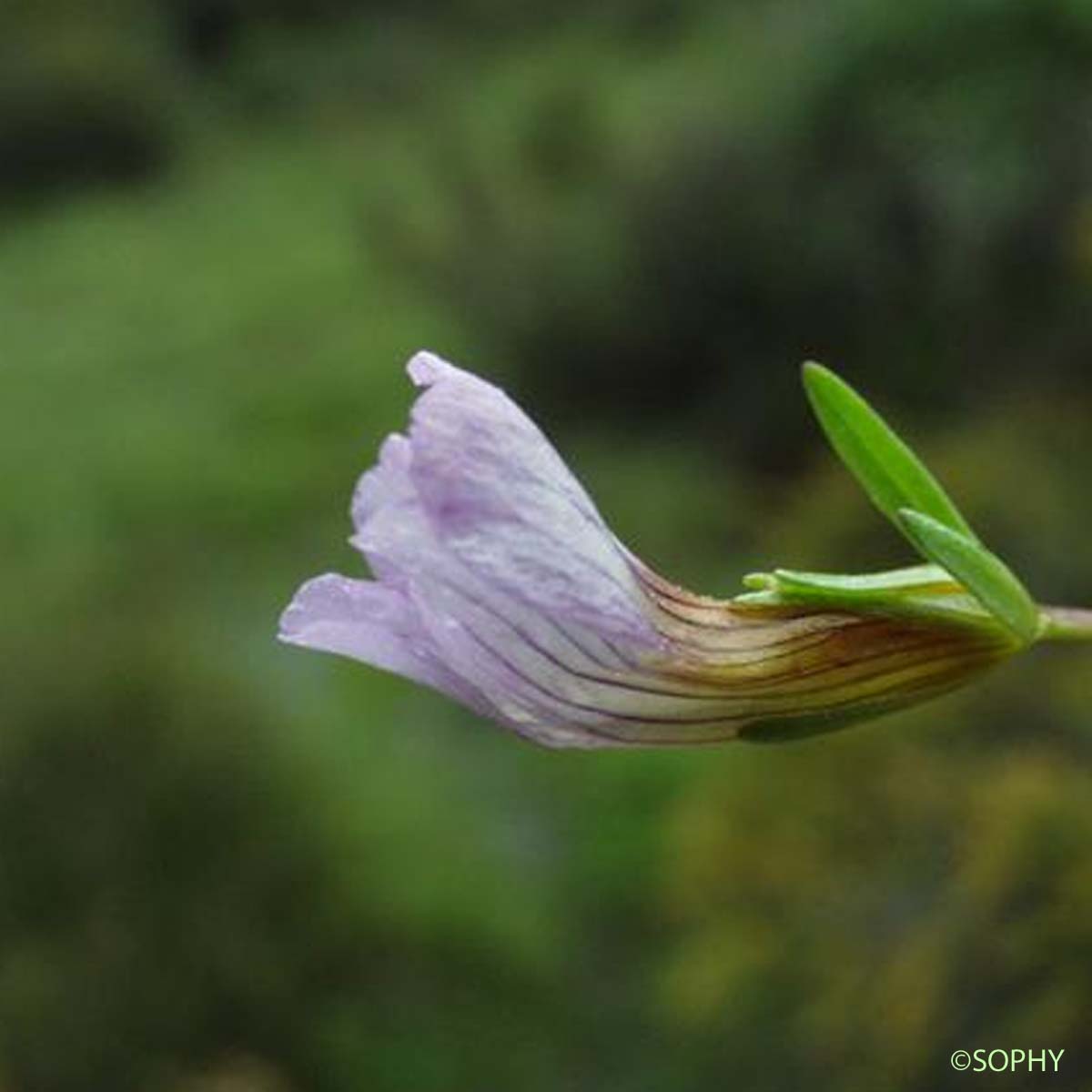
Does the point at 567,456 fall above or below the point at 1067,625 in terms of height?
above

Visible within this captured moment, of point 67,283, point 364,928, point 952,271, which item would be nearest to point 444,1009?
point 364,928

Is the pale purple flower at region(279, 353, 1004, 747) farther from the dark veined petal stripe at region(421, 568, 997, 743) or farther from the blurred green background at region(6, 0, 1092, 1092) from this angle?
the blurred green background at region(6, 0, 1092, 1092)

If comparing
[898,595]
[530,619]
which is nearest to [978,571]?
[898,595]

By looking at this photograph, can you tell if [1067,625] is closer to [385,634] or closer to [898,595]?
[898,595]

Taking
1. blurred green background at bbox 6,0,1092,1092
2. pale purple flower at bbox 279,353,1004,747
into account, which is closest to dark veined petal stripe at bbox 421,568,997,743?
pale purple flower at bbox 279,353,1004,747

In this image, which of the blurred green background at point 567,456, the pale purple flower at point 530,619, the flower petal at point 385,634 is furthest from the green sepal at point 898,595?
the blurred green background at point 567,456

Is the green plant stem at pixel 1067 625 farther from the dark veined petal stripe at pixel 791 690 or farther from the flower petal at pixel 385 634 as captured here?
the flower petal at pixel 385 634
